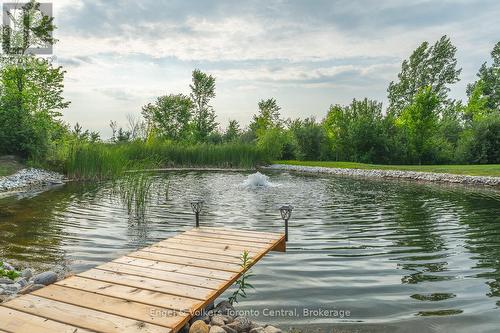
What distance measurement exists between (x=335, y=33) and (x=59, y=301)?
51.2 feet

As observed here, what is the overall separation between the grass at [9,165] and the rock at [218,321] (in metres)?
14.4

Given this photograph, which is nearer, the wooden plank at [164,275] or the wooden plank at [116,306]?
the wooden plank at [116,306]

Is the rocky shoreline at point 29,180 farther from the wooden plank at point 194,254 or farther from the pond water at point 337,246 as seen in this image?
the wooden plank at point 194,254

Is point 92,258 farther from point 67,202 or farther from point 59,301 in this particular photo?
point 67,202

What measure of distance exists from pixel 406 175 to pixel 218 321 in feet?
56.1

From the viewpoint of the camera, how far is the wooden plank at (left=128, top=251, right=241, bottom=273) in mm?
3576

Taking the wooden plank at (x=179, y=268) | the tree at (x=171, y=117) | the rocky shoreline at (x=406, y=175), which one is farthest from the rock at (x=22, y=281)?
the tree at (x=171, y=117)

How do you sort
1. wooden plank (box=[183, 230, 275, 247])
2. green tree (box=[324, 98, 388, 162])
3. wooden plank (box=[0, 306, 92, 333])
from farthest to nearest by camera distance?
green tree (box=[324, 98, 388, 162]) → wooden plank (box=[183, 230, 275, 247]) → wooden plank (box=[0, 306, 92, 333])

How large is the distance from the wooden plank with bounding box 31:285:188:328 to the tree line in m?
14.3

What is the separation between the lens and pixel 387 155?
26.8 meters

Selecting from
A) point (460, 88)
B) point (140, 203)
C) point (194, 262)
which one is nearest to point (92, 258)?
point (194, 262)

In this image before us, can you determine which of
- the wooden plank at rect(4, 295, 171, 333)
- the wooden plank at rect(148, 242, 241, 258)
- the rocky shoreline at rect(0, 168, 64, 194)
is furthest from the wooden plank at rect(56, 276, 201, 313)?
the rocky shoreline at rect(0, 168, 64, 194)

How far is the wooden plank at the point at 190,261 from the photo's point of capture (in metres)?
3.58

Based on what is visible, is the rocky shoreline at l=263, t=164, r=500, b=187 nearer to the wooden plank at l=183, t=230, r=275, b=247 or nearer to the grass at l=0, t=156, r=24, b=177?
the wooden plank at l=183, t=230, r=275, b=247
